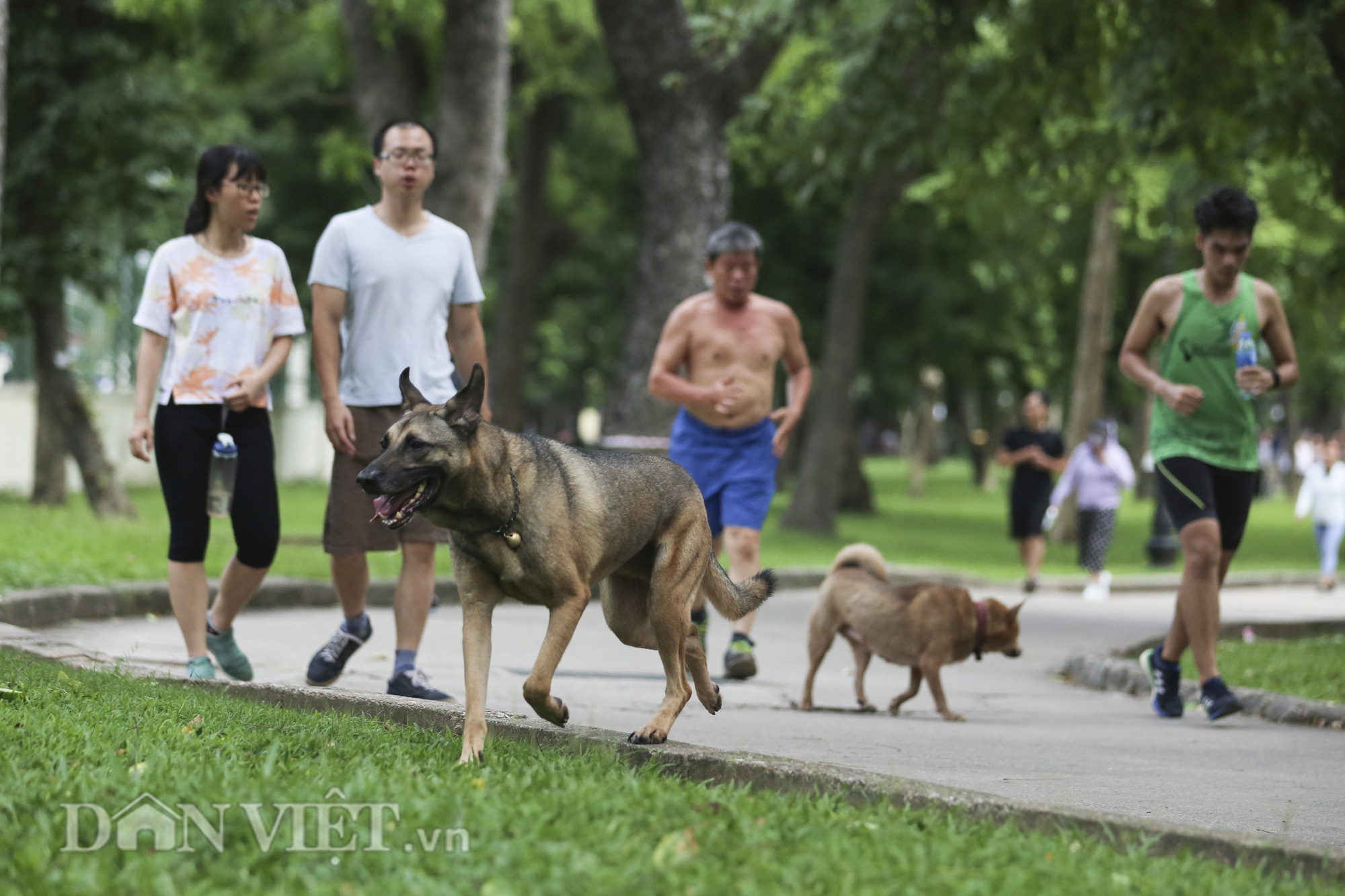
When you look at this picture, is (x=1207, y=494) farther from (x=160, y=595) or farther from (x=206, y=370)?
(x=160, y=595)

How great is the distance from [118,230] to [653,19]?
31.5 feet

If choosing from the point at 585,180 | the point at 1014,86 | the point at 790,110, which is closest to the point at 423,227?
the point at 1014,86

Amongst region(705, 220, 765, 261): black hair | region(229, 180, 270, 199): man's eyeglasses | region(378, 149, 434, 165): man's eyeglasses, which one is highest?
region(378, 149, 434, 165): man's eyeglasses

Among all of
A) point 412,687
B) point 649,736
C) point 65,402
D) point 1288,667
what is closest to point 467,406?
point 649,736

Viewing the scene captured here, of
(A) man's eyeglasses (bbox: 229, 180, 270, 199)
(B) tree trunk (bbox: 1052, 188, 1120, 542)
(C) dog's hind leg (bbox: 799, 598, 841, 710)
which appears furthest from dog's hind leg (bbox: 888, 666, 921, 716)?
(B) tree trunk (bbox: 1052, 188, 1120, 542)

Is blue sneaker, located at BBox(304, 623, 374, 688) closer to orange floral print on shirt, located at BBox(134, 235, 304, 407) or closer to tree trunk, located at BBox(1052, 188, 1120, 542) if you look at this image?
orange floral print on shirt, located at BBox(134, 235, 304, 407)

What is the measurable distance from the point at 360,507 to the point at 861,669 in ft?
9.65

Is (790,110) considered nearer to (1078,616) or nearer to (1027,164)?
(1027,164)

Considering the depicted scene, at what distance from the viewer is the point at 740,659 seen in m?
8.76

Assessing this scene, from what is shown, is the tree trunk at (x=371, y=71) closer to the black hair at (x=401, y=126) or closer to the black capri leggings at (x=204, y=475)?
the black hair at (x=401, y=126)

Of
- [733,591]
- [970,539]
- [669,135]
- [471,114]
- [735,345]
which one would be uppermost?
[471,114]

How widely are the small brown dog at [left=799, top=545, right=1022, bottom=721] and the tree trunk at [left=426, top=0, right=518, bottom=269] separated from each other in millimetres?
7888

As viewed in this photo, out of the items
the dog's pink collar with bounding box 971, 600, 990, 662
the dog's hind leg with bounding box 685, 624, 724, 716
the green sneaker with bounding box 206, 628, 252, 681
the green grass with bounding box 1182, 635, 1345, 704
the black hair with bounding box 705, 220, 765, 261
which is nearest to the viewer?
the dog's hind leg with bounding box 685, 624, 724, 716

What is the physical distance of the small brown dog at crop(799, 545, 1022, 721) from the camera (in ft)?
27.4
